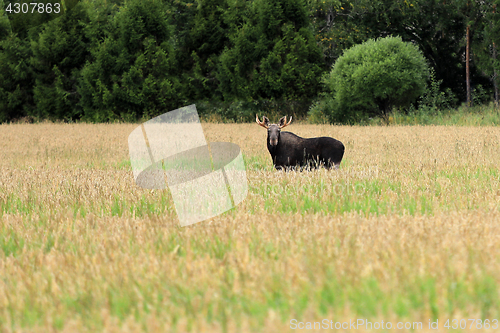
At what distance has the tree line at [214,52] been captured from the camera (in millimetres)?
27797

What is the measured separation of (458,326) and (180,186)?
450 cm

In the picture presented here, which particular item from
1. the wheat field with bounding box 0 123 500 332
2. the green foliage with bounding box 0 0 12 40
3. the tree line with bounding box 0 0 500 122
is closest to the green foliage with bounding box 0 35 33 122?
the tree line with bounding box 0 0 500 122

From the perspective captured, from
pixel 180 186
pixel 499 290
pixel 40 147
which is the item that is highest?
pixel 499 290

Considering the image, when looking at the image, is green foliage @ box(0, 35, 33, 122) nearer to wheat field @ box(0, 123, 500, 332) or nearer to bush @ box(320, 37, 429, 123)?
bush @ box(320, 37, 429, 123)

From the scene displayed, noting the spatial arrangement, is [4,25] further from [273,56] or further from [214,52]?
[273,56]

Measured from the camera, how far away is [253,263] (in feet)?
10.4

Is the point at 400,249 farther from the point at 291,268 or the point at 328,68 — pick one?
the point at 328,68

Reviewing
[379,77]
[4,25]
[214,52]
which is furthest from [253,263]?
[4,25]

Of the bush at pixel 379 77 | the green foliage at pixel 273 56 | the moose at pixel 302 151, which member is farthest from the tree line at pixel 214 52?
the moose at pixel 302 151

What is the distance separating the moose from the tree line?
1843 centimetres

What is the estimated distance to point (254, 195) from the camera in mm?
5816

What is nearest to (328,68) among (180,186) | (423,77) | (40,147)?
(423,77)

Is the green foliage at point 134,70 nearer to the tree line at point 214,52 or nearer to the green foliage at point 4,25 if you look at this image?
the tree line at point 214,52

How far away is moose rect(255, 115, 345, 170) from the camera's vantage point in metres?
8.76
